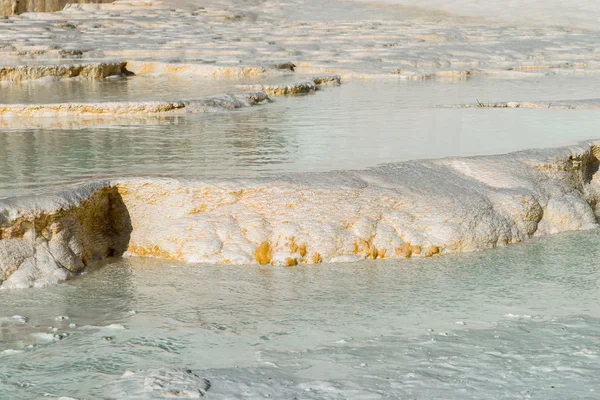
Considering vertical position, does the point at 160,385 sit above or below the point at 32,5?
above

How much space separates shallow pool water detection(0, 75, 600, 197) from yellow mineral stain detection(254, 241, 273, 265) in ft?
1.48

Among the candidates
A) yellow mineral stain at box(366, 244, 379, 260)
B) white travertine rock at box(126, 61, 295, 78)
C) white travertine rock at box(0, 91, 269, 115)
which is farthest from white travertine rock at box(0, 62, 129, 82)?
yellow mineral stain at box(366, 244, 379, 260)

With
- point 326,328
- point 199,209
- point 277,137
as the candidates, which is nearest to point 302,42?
point 277,137

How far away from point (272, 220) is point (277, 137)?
1.47 m

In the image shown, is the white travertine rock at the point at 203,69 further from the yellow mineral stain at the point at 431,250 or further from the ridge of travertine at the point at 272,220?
the yellow mineral stain at the point at 431,250

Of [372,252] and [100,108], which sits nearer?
[372,252]

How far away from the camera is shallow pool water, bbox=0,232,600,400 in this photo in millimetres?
2477

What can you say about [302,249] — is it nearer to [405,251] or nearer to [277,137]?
[405,251]

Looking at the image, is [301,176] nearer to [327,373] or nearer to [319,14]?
[327,373]

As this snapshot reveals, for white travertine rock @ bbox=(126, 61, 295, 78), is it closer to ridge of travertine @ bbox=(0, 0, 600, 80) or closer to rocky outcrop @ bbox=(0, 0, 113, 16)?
ridge of travertine @ bbox=(0, 0, 600, 80)

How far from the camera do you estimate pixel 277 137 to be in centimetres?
511

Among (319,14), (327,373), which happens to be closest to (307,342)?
(327,373)

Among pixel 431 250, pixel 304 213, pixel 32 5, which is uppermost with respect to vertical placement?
pixel 304 213

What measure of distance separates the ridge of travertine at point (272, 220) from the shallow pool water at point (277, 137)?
0.20 meters
